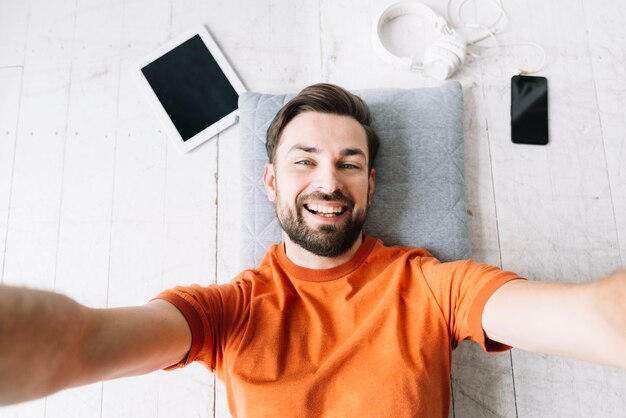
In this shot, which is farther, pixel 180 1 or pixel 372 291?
pixel 180 1

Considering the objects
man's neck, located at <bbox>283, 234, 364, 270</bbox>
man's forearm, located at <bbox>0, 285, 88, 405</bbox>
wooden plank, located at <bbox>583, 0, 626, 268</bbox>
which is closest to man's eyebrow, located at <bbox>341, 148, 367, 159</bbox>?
man's neck, located at <bbox>283, 234, 364, 270</bbox>

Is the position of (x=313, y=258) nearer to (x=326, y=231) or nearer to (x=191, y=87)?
(x=326, y=231)

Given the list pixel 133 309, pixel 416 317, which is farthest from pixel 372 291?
pixel 133 309

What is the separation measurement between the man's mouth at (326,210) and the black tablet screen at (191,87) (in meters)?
0.53

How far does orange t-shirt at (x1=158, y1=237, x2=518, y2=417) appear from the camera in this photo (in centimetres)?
85

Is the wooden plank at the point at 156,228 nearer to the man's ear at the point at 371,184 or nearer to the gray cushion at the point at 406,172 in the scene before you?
the gray cushion at the point at 406,172

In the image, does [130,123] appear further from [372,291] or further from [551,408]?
[551,408]

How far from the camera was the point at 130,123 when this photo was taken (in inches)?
54.7

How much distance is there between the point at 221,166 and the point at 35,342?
926mm

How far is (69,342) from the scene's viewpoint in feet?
1.78

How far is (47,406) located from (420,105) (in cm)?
137

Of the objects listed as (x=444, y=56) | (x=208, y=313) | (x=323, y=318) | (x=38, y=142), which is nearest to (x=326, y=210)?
(x=323, y=318)

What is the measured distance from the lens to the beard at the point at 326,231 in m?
1.03

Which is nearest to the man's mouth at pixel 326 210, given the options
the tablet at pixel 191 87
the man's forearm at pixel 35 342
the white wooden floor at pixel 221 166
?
the white wooden floor at pixel 221 166
